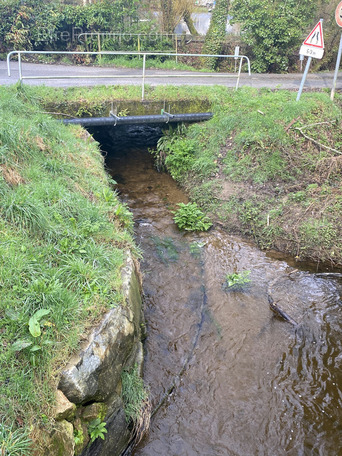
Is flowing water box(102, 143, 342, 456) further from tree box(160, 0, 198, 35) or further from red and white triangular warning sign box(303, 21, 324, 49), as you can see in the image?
tree box(160, 0, 198, 35)

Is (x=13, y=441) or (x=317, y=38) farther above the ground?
(x=317, y=38)

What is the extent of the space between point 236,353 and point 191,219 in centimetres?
340

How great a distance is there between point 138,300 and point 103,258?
79 cm

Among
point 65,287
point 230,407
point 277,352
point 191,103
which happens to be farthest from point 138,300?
point 191,103

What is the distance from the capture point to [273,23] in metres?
13.5

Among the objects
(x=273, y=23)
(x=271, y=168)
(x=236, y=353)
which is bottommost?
(x=236, y=353)

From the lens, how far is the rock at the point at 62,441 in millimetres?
2865

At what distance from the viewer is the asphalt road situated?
32.1 feet

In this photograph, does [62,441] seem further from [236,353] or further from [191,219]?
[191,219]

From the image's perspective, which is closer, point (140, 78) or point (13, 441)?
point (13, 441)

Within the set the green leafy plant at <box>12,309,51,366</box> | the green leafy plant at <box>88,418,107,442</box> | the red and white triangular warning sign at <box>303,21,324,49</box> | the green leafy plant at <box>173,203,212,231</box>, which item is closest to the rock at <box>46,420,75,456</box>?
the green leafy plant at <box>88,418,107,442</box>

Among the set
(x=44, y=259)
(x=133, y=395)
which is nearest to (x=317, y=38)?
(x=44, y=259)

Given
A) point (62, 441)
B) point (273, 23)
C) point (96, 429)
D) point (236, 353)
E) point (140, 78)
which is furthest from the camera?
point (273, 23)

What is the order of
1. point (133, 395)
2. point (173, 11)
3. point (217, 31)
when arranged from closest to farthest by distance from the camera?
point (133, 395) → point (217, 31) → point (173, 11)
